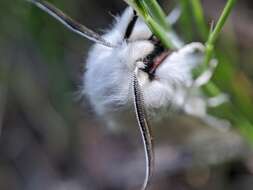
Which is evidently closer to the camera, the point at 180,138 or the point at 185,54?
the point at 185,54

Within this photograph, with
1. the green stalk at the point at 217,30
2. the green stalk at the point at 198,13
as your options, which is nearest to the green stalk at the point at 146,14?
the green stalk at the point at 217,30

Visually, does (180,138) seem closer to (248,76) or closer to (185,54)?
(248,76)

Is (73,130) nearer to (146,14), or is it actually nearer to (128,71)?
(128,71)

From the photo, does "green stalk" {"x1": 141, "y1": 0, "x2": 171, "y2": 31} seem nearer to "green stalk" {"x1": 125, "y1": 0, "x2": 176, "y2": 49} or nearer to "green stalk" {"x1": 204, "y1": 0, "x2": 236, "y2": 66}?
"green stalk" {"x1": 125, "y1": 0, "x2": 176, "y2": 49}

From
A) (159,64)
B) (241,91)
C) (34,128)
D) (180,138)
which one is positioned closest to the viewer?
(159,64)

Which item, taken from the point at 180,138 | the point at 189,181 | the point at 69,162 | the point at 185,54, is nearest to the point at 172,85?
the point at 185,54

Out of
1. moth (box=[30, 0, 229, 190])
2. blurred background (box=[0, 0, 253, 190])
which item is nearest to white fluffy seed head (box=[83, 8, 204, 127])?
moth (box=[30, 0, 229, 190])

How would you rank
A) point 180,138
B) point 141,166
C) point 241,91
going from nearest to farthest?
point 241,91
point 180,138
point 141,166

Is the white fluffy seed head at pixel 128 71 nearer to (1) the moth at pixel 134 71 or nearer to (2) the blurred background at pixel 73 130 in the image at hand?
(1) the moth at pixel 134 71
